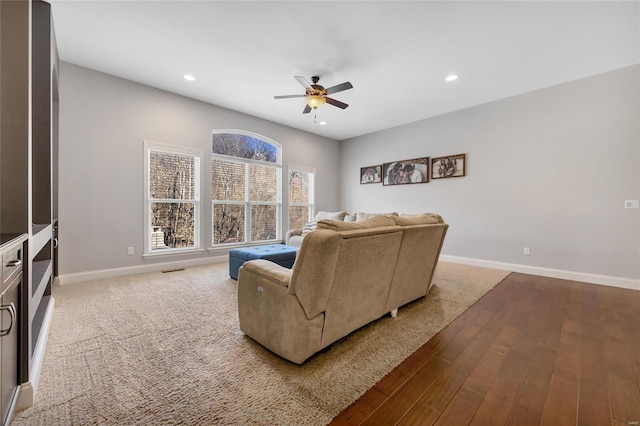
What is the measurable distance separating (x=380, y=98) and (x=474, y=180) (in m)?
2.33

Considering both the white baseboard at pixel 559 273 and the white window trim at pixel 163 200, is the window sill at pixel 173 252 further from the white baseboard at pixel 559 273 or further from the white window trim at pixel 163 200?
the white baseboard at pixel 559 273

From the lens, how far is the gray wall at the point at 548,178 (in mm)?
3389

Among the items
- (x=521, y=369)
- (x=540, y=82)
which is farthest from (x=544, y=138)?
(x=521, y=369)

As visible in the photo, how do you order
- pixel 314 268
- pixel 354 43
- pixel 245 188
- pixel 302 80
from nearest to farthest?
pixel 314 268
pixel 354 43
pixel 302 80
pixel 245 188

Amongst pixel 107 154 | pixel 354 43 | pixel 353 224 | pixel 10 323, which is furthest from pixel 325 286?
→ pixel 107 154

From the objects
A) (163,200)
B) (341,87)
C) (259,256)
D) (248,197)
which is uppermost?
(341,87)

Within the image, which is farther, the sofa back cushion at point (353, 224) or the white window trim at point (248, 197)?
the white window trim at point (248, 197)

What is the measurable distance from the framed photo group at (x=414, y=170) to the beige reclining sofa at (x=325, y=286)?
3281mm

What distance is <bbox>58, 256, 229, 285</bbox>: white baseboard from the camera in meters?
3.38

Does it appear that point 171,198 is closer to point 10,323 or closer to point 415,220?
point 10,323

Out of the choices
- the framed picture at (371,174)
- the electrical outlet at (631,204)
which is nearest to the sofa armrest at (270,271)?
the electrical outlet at (631,204)

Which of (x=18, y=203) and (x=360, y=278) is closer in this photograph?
(x=18, y=203)

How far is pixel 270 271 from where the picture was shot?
70.1 inches

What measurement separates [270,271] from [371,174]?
503 cm
